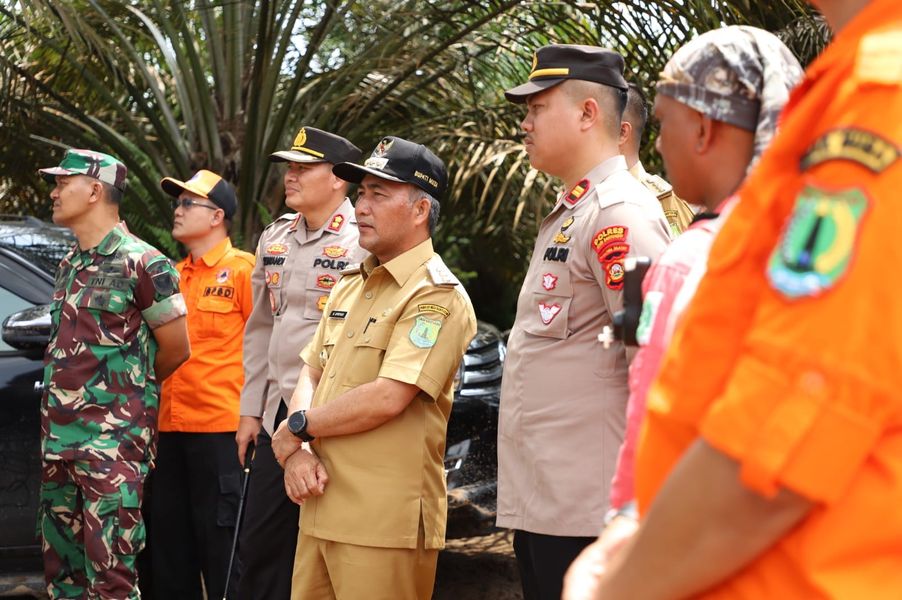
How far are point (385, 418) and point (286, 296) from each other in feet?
3.79

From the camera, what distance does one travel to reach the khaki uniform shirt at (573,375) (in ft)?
9.14

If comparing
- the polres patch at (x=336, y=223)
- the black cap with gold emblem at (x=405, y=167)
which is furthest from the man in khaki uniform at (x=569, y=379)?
the polres patch at (x=336, y=223)

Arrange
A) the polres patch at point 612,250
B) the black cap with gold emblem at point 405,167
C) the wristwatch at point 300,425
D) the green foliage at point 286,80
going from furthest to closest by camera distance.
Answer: the green foliage at point 286,80 → the black cap with gold emblem at point 405,167 → the wristwatch at point 300,425 → the polres patch at point 612,250

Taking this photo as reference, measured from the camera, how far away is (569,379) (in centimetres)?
281

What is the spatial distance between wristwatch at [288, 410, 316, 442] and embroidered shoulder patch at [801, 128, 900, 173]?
2.45 metres

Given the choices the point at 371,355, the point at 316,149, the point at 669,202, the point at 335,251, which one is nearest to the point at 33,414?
the point at 335,251

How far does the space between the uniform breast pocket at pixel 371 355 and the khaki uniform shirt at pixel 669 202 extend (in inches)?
44.6

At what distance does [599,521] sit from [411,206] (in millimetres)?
1219

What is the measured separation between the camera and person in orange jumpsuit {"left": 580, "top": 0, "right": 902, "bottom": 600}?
3.11 ft

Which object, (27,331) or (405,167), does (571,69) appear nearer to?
(405,167)

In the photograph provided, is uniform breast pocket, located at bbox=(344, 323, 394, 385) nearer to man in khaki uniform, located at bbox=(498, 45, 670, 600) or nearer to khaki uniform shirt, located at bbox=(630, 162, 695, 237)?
man in khaki uniform, located at bbox=(498, 45, 670, 600)

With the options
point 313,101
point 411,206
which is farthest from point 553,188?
point 411,206

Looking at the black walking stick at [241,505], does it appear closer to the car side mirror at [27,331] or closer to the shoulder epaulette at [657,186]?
the car side mirror at [27,331]

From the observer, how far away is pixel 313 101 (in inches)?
261
